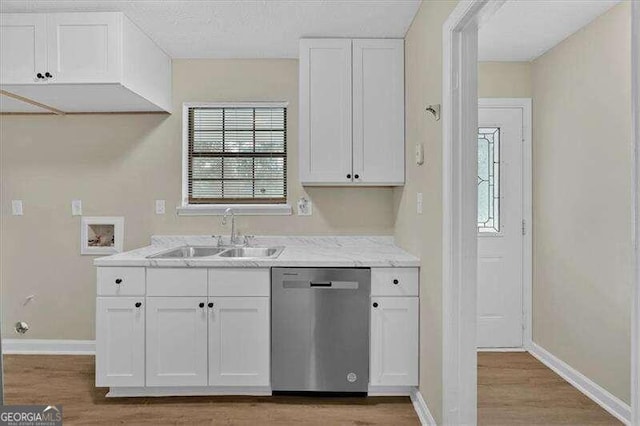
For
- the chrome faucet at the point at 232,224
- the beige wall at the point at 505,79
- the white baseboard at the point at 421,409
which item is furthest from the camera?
the beige wall at the point at 505,79

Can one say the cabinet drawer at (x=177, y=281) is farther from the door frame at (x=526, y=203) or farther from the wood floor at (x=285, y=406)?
the door frame at (x=526, y=203)

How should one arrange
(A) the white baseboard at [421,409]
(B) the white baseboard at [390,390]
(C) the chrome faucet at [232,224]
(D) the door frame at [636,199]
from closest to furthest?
(D) the door frame at [636,199]
(A) the white baseboard at [421,409]
(B) the white baseboard at [390,390]
(C) the chrome faucet at [232,224]

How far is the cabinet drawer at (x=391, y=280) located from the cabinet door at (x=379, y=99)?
2.33 feet

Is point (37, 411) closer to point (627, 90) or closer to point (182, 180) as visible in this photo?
point (182, 180)

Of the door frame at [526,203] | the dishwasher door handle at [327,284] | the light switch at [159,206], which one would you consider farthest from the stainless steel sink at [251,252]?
the door frame at [526,203]

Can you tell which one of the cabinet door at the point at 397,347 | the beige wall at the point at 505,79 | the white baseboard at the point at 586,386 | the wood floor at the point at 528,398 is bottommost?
the wood floor at the point at 528,398

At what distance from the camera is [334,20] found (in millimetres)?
2717

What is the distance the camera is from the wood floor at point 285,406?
2416mm

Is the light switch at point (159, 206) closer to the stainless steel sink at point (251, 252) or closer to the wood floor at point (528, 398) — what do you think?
the stainless steel sink at point (251, 252)

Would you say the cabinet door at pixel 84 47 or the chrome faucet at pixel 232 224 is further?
the chrome faucet at pixel 232 224

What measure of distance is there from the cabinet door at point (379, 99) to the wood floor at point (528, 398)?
157 cm

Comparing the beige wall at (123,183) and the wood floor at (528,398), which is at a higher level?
the beige wall at (123,183)

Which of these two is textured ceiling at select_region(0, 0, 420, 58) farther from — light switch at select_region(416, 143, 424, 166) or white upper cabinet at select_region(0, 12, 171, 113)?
light switch at select_region(416, 143, 424, 166)

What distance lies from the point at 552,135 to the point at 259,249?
7.90ft
